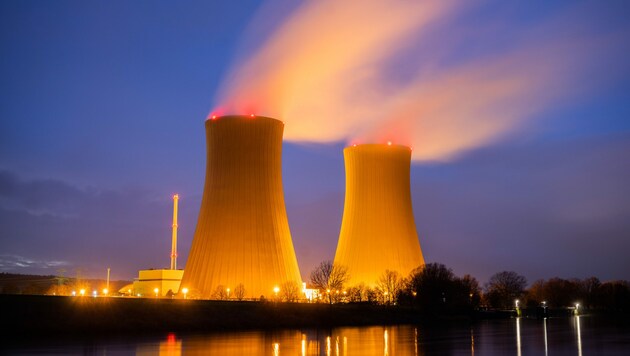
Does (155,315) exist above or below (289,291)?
below

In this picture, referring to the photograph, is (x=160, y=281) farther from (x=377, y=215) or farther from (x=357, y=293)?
(x=377, y=215)

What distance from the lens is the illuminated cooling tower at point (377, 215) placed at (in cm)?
3597

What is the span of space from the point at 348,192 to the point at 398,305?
685cm

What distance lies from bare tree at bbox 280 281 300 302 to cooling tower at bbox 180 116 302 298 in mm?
580

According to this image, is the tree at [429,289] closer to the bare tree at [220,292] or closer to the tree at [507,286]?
the bare tree at [220,292]

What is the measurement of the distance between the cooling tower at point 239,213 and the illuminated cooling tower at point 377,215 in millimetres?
5967

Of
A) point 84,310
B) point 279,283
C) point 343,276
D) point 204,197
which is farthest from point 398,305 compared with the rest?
point 84,310

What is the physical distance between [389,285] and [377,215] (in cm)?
440

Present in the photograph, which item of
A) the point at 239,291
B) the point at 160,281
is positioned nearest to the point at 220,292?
the point at 239,291

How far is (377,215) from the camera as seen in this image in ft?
118

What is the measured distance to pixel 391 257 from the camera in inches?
1426

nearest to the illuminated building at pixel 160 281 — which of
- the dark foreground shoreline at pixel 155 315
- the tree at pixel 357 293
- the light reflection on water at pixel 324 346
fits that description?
the tree at pixel 357 293

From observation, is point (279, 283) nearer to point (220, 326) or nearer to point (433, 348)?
point (220, 326)

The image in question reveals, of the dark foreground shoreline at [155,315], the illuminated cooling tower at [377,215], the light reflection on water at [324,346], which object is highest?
the illuminated cooling tower at [377,215]
